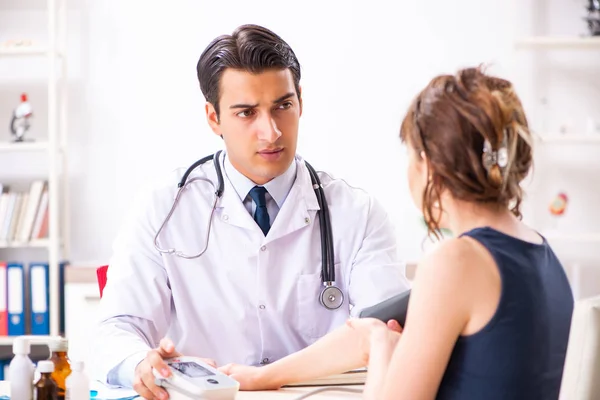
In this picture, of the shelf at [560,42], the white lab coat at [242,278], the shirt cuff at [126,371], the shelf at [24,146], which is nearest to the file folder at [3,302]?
the shelf at [24,146]

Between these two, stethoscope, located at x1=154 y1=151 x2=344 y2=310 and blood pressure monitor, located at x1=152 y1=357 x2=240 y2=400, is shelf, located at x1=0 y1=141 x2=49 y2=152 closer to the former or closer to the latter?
stethoscope, located at x1=154 y1=151 x2=344 y2=310

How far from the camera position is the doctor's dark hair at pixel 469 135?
44.9 inches

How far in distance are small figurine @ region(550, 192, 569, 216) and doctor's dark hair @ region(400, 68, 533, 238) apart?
2474 mm

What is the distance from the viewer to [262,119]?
1.96 meters

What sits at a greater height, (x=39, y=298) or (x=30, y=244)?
(x=30, y=244)

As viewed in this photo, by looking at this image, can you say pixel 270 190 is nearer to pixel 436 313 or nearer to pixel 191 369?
pixel 191 369

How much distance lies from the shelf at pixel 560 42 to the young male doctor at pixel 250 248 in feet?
5.82

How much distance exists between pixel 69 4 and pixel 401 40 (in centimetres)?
→ 150

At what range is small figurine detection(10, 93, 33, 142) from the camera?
361 centimetres

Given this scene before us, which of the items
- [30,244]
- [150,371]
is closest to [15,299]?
[30,244]

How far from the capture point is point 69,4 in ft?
12.3

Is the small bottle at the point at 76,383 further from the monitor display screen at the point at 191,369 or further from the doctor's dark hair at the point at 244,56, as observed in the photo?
the doctor's dark hair at the point at 244,56

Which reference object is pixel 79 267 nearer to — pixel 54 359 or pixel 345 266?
pixel 345 266

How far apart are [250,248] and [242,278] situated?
7 centimetres
